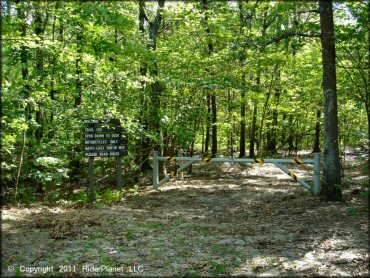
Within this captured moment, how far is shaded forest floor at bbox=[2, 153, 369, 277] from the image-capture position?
494cm

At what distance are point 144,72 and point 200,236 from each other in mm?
8843

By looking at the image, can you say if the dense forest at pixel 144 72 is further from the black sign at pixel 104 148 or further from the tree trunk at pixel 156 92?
the black sign at pixel 104 148

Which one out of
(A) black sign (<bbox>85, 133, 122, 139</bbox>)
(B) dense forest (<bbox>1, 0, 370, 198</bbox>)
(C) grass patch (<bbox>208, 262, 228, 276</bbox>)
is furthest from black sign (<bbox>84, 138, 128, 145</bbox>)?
(C) grass patch (<bbox>208, 262, 228, 276</bbox>)

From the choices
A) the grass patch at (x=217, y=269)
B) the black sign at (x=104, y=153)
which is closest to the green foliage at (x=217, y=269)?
the grass patch at (x=217, y=269)

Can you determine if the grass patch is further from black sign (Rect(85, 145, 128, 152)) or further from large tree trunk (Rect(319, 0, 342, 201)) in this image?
black sign (Rect(85, 145, 128, 152))

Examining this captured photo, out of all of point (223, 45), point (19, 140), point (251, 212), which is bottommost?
point (251, 212)

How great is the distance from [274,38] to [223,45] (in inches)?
298

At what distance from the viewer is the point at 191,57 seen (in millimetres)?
12875

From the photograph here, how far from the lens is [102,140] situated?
10.9 metres

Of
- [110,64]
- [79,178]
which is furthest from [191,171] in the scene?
[110,64]

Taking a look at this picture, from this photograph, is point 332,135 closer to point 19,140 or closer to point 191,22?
point 191,22

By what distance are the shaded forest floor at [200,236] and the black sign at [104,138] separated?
171 centimetres

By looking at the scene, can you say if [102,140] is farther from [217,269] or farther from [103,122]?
[217,269]

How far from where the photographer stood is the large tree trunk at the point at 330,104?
841 centimetres
